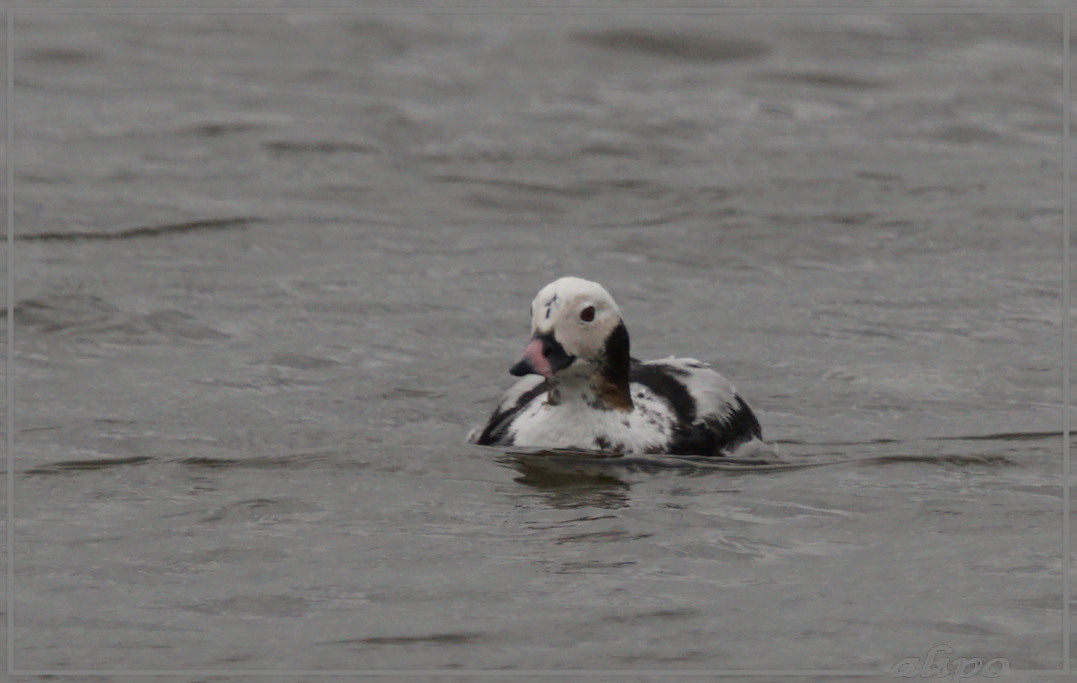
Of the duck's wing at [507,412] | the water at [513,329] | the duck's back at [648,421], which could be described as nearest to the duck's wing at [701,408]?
the duck's back at [648,421]

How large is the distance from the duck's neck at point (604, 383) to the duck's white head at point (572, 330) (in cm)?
1

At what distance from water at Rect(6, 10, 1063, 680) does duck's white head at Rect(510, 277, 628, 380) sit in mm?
594

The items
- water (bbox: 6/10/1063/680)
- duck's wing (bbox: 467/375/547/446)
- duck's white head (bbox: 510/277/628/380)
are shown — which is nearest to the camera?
water (bbox: 6/10/1063/680)

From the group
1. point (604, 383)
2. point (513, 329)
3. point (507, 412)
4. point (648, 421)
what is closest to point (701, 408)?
point (648, 421)

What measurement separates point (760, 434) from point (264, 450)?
2957 millimetres

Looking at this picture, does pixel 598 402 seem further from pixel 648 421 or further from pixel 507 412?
pixel 507 412

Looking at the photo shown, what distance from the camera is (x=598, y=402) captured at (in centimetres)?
1105

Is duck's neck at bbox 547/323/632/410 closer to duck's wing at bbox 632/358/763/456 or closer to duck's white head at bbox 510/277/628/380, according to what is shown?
duck's white head at bbox 510/277/628/380

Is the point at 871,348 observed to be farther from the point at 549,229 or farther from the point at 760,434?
the point at 549,229

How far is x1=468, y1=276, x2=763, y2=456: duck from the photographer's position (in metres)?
10.8

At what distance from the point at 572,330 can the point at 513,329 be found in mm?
3606

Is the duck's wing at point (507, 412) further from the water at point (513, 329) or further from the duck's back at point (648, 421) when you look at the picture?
the water at point (513, 329)

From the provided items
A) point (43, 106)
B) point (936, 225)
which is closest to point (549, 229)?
point (936, 225)

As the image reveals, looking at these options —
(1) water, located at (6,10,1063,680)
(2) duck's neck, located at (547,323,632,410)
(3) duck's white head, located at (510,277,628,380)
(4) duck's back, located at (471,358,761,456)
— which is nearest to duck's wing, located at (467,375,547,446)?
(4) duck's back, located at (471,358,761,456)
